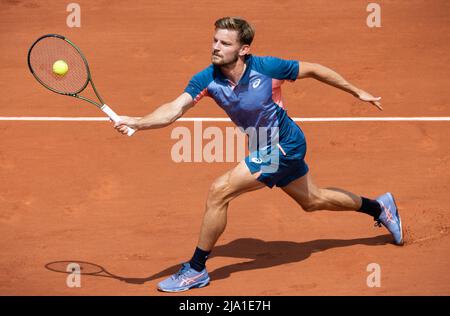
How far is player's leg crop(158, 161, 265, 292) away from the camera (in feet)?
28.3

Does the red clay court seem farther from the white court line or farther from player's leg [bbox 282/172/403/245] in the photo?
player's leg [bbox 282/172/403/245]

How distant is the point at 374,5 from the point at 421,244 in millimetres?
5884

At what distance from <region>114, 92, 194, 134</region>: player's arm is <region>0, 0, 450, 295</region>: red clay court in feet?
4.99

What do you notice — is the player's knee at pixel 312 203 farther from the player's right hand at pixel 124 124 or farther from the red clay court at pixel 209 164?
the player's right hand at pixel 124 124

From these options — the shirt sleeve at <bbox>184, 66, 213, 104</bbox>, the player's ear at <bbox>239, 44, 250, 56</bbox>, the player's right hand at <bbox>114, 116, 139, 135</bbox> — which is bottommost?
the player's right hand at <bbox>114, 116, 139, 135</bbox>

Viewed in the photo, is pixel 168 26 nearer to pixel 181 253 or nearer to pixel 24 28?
pixel 24 28

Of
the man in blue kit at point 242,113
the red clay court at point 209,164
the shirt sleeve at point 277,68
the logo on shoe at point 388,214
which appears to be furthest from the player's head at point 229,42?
the logo on shoe at point 388,214

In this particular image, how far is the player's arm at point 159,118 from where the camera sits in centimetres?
821

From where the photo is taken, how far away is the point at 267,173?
874 centimetres

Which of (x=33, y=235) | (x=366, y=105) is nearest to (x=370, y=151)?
(x=366, y=105)

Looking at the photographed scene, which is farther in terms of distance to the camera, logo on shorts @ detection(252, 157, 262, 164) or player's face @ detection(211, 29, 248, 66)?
logo on shorts @ detection(252, 157, 262, 164)

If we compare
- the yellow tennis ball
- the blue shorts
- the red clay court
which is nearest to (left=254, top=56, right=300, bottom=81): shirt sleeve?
the blue shorts

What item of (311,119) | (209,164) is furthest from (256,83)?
(311,119)

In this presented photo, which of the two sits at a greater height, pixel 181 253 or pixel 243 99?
pixel 243 99
